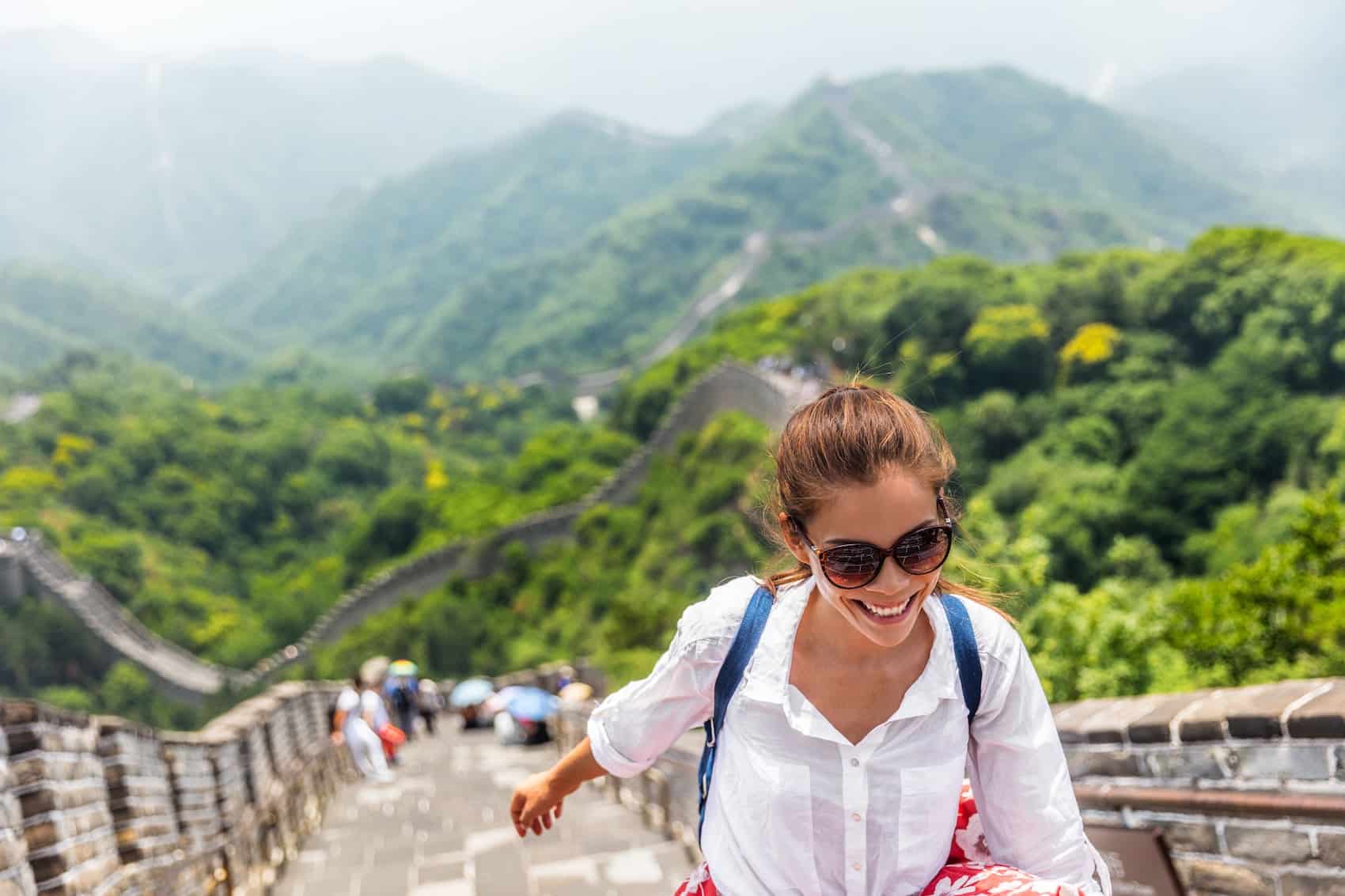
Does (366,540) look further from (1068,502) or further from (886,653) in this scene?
Answer: (886,653)

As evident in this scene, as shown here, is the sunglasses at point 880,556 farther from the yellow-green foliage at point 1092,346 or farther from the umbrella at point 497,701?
the yellow-green foliage at point 1092,346

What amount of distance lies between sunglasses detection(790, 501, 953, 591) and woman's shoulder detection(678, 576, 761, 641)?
0.18 m

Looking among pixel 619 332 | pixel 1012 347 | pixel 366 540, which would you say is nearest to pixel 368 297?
pixel 619 332

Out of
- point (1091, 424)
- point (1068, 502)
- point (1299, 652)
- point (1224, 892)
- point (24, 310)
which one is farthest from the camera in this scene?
point (24, 310)

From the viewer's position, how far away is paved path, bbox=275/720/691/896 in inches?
175

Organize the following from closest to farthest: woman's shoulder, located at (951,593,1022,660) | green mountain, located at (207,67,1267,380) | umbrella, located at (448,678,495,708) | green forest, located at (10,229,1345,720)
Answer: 1. woman's shoulder, located at (951,593,1022,660)
2. green forest, located at (10,229,1345,720)
3. umbrella, located at (448,678,495,708)
4. green mountain, located at (207,67,1267,380)

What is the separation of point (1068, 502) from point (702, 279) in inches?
3127

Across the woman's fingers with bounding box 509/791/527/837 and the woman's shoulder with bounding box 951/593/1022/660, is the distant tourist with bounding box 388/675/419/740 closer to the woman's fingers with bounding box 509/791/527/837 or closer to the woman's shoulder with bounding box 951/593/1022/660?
the woman's fingers with bounding box 509/791/527/837

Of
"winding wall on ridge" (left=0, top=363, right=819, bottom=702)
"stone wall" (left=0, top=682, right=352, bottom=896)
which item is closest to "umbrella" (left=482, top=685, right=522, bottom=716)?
"stone wall" (left=0, top=682, right=352, bottom=896)

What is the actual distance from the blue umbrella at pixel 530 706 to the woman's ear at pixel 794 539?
28.3 ft

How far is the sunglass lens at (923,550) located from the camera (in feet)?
5.20

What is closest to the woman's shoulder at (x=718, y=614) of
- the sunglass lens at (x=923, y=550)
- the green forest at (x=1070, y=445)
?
the sunglass lens at (x=923, y=550)

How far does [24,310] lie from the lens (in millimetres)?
109875

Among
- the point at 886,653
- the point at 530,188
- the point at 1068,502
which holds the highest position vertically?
the point at 530,188
